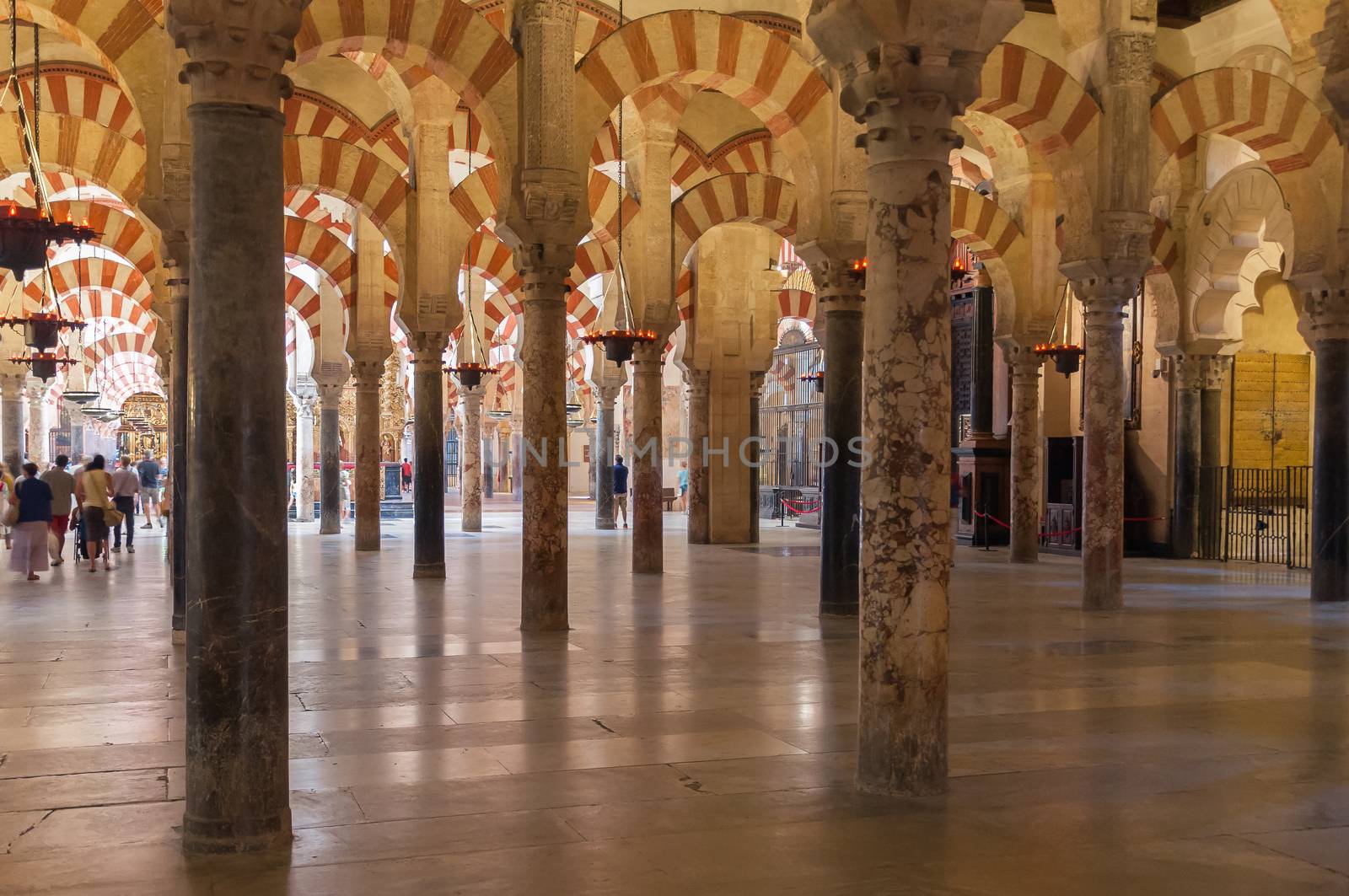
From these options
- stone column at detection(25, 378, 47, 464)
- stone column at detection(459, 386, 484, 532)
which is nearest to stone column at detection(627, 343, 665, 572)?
stone column at detection(459, 386, 484, 532)

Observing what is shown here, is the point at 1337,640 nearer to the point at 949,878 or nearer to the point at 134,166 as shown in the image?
the point at 949,878

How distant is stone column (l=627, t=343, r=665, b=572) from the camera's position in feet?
30.4

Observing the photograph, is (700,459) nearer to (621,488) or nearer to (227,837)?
(621,488)

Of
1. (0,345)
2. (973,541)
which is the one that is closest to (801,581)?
(973,541)

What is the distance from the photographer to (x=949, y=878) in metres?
2.71

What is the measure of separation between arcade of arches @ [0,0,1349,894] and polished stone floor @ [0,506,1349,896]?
0.03 meters

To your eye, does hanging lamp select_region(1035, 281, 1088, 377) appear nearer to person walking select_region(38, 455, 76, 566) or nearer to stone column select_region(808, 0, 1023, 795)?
stone column select_region(808, 0, 1023, 795)

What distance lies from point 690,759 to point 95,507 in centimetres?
762

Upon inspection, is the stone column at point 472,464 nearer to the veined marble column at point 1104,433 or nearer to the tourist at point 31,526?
the tourist at point 31,526

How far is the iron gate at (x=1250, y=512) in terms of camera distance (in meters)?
11.3

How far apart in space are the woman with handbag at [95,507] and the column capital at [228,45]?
7.71 m

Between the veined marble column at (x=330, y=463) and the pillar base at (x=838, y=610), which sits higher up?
the veined marble column at (x=330, y=463)

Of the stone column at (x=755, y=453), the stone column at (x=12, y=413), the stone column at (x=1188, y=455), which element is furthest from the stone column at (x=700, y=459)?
the stone column at (x=12, y=413)

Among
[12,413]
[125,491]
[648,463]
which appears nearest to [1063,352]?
[648,463]
